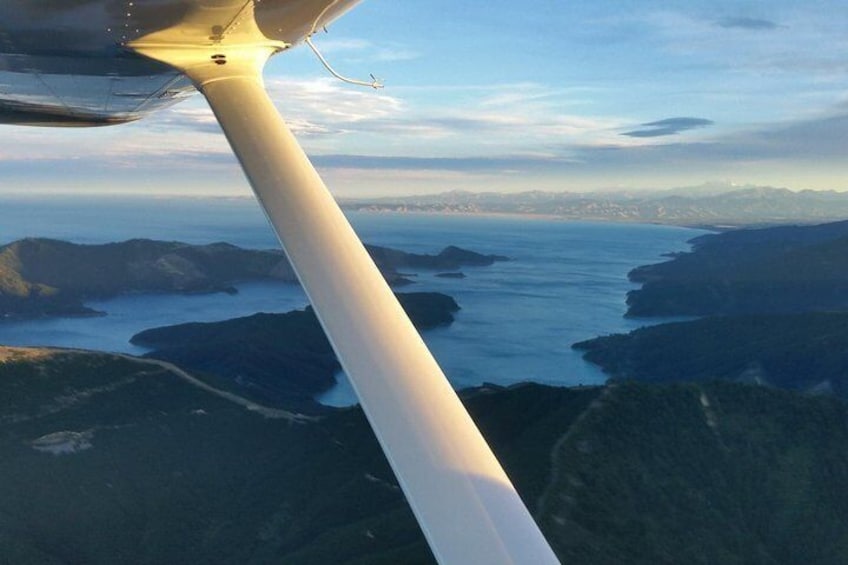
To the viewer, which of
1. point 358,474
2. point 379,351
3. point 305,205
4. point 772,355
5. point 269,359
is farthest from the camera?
point 269,359

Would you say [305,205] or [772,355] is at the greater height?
[305,205]

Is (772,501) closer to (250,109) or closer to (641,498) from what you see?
(641,498)

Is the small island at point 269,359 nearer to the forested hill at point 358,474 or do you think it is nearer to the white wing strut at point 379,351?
the forested hill at point 358,474

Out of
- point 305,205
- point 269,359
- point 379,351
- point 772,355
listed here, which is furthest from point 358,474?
point 379,351

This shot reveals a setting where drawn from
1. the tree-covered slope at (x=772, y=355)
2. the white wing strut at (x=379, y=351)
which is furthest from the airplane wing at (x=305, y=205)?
the tree-covered slope at (x=772, y=355)

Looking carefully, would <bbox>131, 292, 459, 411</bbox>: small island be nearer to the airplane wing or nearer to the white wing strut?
the airplane wing

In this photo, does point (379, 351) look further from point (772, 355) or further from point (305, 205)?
point (772, 355)

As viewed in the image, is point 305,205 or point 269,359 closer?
point 305,205
